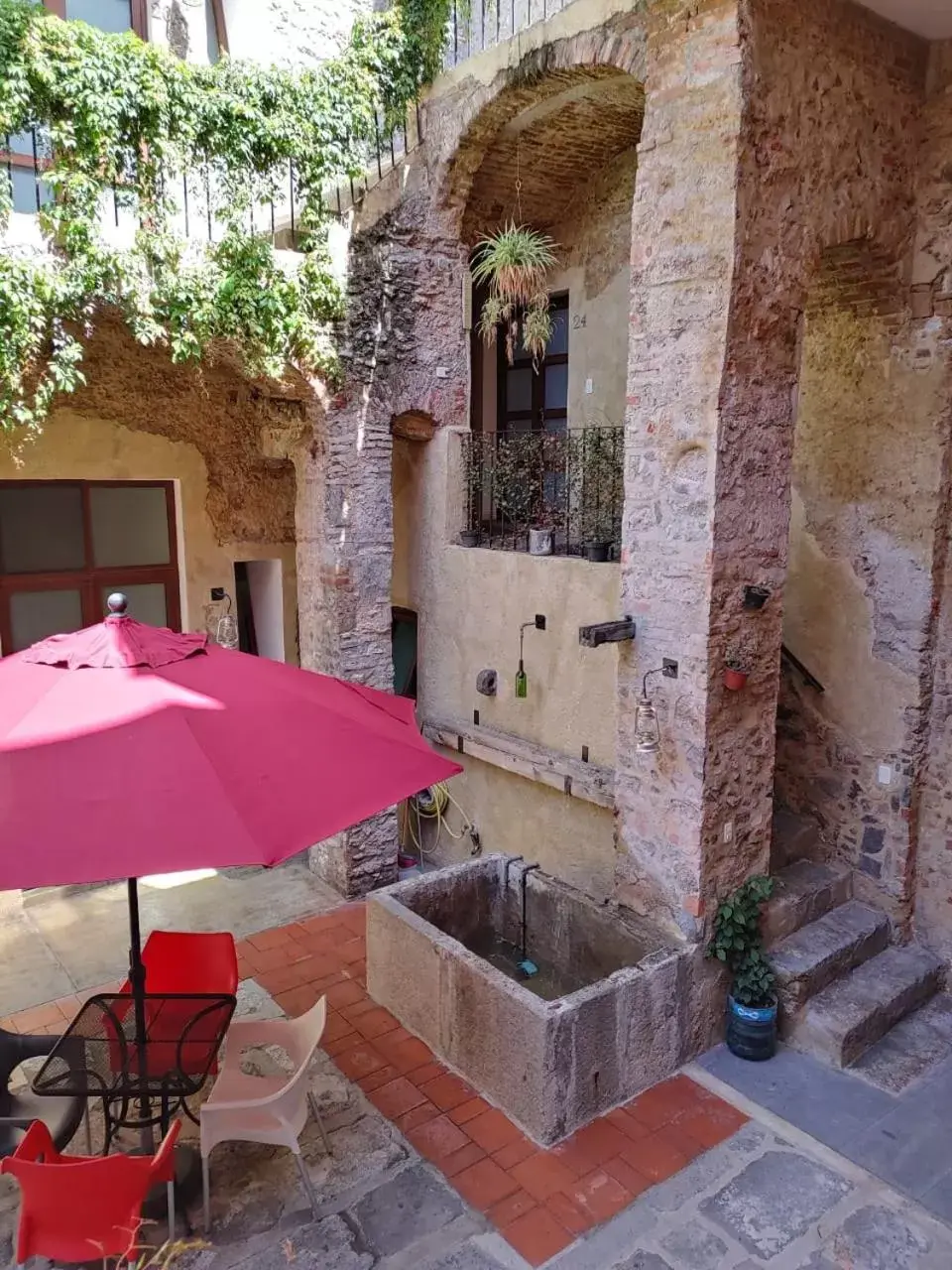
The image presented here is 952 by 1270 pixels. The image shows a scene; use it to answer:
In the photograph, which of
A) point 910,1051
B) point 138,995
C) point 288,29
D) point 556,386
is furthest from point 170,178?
point 910,1051

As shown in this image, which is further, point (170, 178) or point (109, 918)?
point (109, 918)

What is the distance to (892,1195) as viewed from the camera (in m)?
4.33

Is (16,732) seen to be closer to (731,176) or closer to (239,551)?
(731,176)

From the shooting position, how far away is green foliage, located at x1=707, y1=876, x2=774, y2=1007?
17.6 feet

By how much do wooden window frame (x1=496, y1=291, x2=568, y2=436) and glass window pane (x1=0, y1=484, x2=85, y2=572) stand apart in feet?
13.7

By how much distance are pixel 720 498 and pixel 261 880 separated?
5.23 meters

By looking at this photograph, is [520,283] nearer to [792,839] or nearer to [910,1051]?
[792,839]

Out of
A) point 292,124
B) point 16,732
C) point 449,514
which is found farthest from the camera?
point 449,514

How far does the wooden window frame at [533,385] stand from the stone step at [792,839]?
4373 millimetres

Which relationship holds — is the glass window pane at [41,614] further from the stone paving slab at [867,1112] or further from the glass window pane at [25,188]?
the stone paving slab at [867,1112]

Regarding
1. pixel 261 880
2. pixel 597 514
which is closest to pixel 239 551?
pixel 261 880

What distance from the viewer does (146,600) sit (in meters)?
8.40

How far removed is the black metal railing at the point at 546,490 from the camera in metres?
6.81

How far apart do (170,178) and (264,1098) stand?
5.66 metres
